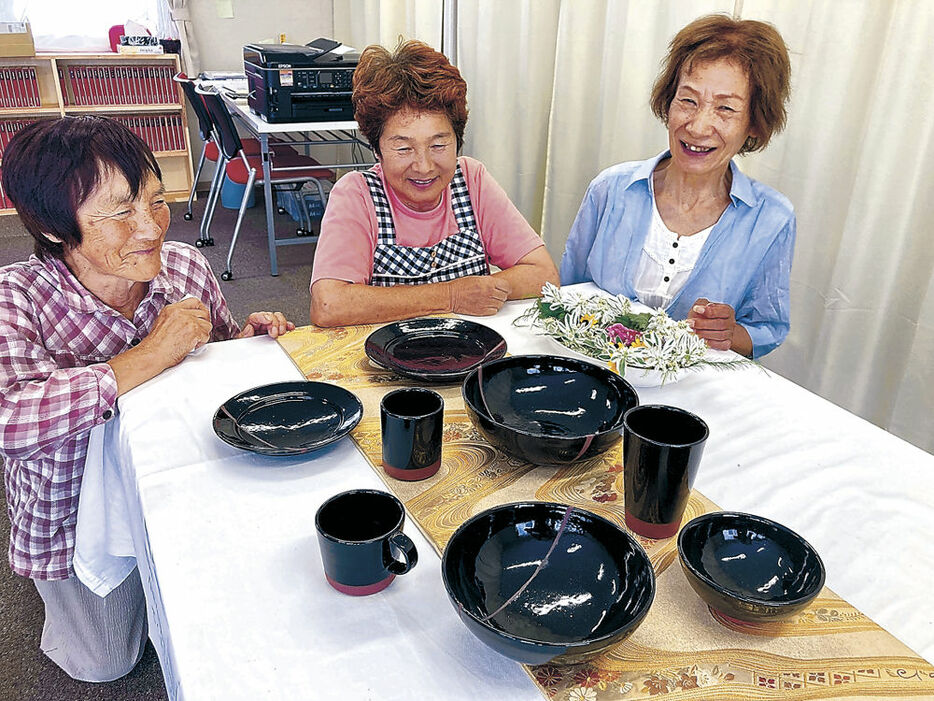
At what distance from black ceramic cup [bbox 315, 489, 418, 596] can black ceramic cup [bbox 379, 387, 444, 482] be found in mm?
125

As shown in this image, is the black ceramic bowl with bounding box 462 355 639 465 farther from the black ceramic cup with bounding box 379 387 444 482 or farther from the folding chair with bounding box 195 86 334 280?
the folding chair with bounding box 195 86 334 280

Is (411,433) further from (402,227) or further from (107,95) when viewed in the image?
(107,95)

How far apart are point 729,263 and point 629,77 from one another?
1237 millimetres

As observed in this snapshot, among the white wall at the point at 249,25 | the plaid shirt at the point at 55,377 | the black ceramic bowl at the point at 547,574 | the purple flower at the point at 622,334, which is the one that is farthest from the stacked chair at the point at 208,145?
the black ceramic bowl at the point at 547,574

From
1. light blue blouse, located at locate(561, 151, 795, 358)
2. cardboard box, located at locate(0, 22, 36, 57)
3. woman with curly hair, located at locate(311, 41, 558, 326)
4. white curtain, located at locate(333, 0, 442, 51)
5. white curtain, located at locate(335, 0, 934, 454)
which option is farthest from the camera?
cardboard box, located at locate(0, 22, 36, 57)

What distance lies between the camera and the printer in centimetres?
355

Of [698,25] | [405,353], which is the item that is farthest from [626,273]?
[405,353]

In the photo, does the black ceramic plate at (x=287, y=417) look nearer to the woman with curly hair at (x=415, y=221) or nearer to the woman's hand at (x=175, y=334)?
the woman's hand at (x=175, y=334)

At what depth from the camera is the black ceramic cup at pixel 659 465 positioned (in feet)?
2.52

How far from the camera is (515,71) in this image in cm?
321

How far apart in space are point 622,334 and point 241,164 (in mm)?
3347

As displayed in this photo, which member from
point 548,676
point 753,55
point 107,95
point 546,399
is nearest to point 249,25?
point 107,95

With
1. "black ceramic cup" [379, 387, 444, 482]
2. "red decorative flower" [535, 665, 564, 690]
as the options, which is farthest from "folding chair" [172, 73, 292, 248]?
"red decorative flower" [535, 665, 564, 690]

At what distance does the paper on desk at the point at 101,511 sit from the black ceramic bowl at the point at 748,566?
31.7 inches
